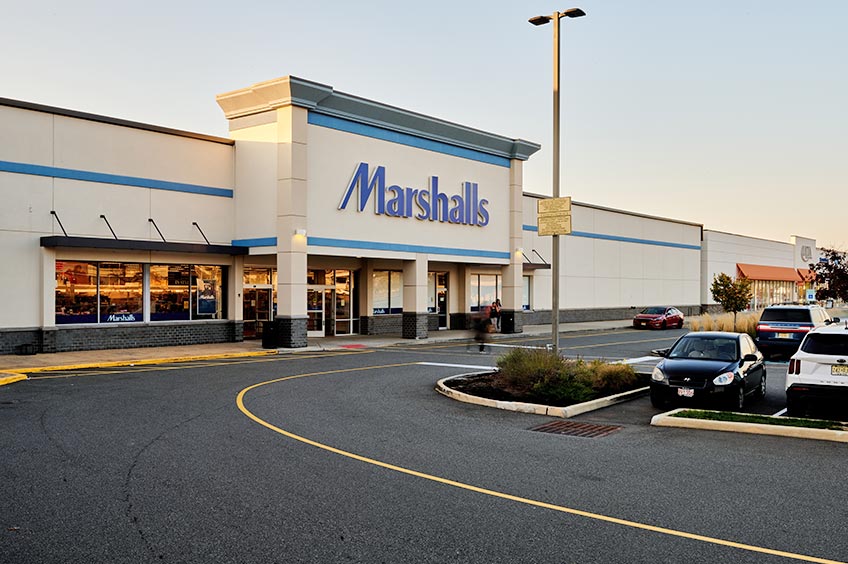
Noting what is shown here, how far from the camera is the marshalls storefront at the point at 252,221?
2347cm

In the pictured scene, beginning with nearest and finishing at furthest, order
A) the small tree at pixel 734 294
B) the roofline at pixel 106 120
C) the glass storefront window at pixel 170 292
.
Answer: the roofline at pixel 106 120 < the glass storefront window at pixel 170 292 < the small tree at pixel 734 294

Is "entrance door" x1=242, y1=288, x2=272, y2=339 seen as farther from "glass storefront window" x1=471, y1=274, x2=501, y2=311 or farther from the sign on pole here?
the sign on pole

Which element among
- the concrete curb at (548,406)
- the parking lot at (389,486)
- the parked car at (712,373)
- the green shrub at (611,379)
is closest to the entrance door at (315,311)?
the concrete curb at (548,406)

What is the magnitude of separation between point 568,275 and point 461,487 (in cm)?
4010

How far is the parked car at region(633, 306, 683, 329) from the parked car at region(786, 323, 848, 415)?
31.2 m

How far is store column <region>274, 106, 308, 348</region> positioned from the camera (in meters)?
26.5

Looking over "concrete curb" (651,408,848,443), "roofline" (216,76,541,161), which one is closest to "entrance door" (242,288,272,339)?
Answer: "roofline" (216,76,541,161)

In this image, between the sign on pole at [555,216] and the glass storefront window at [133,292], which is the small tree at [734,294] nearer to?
the sign on pole at [555,216]

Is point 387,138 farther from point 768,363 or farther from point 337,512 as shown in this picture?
point 337,512

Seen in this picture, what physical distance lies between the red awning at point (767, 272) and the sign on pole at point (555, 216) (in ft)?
180

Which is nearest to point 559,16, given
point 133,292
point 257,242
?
point 257,242

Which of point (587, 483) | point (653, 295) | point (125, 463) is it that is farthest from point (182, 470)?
point (653, 295)

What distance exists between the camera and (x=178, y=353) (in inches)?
949

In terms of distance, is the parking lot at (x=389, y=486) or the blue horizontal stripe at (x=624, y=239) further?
the blue horizontal stripe at (x=624, y=239)
